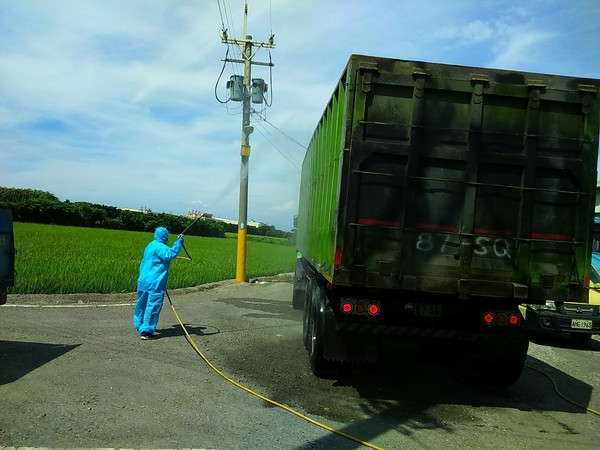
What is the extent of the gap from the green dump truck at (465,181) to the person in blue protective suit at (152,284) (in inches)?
139

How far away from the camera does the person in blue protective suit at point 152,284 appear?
757 centimetres

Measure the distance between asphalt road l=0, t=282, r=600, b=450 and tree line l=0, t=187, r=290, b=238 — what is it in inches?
1100

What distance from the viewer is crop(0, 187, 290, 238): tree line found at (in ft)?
123

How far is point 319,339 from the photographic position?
572 cm

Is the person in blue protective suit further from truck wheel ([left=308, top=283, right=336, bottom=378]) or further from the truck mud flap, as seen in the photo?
the truck mud flap

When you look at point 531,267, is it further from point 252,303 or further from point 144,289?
point 252,303

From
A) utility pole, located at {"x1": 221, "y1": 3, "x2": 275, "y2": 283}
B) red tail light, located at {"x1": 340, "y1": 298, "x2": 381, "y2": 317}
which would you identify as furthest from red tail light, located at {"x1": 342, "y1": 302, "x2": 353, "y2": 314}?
utility pole, located at {"x1": 221, "y1": 3, "x2": 275, "y2": 283}

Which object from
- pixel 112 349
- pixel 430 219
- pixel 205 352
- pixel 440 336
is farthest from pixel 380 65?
pixel 112 349

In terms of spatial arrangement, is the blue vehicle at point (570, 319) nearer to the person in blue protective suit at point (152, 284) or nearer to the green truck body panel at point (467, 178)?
the green truck body panel at point (467, 178)

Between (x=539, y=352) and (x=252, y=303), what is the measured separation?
620 cm

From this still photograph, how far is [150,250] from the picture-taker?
25.3 feet

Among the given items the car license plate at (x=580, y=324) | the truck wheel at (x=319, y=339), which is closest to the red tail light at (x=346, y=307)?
the truck wheel at (x=319, y=339)

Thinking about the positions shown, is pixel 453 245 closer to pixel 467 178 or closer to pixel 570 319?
pixel 467 178

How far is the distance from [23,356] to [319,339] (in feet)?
11.9
